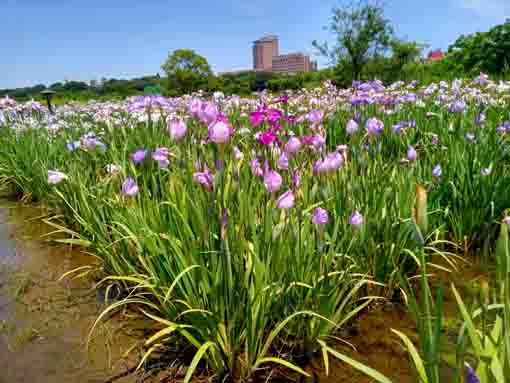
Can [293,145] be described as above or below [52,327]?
above

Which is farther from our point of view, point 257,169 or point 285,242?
point 257,169

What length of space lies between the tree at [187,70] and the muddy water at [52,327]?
177 feet

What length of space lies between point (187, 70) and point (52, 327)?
60.7 meters

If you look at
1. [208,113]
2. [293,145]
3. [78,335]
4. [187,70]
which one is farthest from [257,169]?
[187,70]

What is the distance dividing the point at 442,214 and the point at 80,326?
238cm

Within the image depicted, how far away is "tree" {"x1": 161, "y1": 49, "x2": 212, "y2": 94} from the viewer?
5538cm

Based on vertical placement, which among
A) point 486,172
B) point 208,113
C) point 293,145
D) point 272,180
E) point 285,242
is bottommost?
point 285,242

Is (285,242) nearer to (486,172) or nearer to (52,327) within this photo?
(52,327)

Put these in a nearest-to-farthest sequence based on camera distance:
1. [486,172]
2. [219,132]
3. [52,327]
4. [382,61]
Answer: [219,132]
[52,327]
[486,172]
[382,61]

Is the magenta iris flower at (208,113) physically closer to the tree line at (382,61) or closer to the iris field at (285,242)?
the iris field at (285,242)

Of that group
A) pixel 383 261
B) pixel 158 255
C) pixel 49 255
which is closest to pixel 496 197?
pixel 383 261

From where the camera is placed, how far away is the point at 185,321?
63.8 inches

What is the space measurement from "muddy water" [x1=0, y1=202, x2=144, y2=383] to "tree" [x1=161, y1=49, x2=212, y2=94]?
177 ft

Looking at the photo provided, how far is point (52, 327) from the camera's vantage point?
1.87 m
